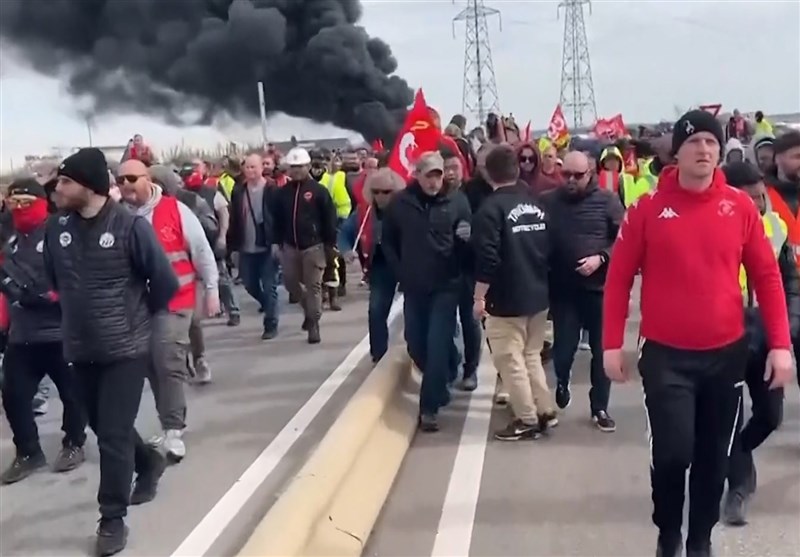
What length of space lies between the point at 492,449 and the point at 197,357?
349 centimetres

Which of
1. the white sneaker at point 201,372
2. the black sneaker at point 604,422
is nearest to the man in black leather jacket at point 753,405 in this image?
the black sneaker at point 604,422

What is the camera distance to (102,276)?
5496 millimetres

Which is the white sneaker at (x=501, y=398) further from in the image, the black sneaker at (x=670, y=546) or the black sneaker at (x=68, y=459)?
the black sneaker at (x=670, y=546)

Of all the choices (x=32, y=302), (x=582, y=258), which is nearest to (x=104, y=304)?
(x=32, y=302)

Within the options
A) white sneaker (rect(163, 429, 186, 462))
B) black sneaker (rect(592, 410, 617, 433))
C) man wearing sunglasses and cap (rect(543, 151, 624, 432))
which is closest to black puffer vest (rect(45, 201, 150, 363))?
white sneaker (rect(163, 429, 186, 462))

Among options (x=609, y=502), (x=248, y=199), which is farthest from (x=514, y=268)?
(x=248, y=199)

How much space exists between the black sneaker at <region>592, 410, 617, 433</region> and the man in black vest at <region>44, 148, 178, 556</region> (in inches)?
121

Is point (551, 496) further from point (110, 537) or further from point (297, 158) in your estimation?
point (297, 158)

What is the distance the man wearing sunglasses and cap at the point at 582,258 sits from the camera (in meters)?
7.13

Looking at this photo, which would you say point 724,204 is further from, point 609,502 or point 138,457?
point 138,457

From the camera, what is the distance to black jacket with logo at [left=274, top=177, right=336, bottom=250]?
10.8 metres

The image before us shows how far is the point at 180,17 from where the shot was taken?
35.8m

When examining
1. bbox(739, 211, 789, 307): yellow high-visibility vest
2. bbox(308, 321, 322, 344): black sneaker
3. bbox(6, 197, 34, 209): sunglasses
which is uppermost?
bbox(6, 197, 34, 209): sunglasses

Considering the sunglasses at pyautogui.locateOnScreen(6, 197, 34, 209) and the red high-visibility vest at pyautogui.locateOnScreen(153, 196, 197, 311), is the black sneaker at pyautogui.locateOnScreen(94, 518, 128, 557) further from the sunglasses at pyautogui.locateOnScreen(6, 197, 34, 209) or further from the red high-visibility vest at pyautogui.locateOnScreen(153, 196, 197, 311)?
the sunglasses at pyautogui.locateOnScreen(6, 197, 34, 209)
